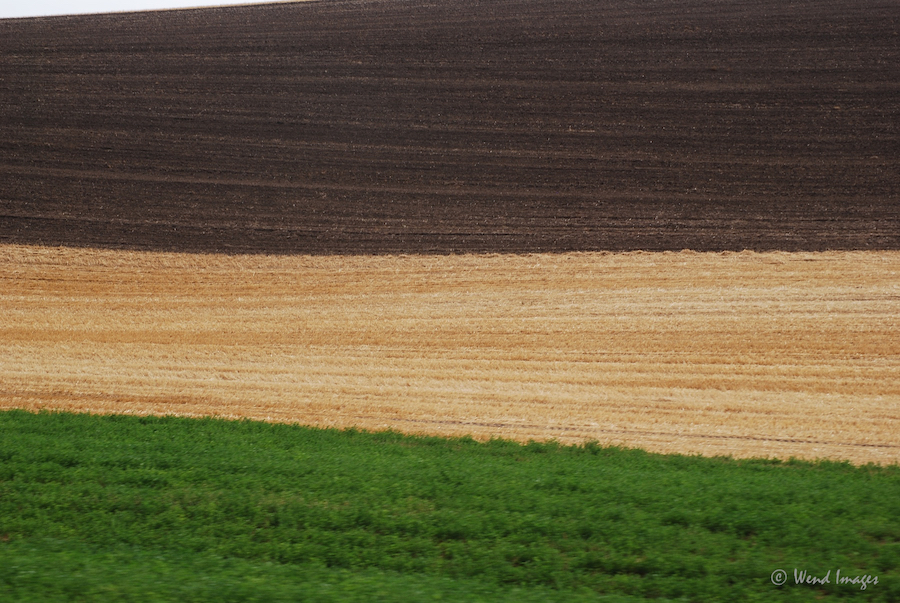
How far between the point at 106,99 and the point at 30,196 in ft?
12.8

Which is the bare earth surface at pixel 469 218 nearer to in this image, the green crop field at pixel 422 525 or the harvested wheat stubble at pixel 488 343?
the harvested wheat stubble at pixel 488 343

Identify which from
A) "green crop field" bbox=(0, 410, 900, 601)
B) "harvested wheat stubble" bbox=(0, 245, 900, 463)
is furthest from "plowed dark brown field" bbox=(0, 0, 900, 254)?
"green crop field" bbox=(0, 410, 900, 601)

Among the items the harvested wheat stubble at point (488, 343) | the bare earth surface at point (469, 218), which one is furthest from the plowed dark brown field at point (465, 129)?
the harvested wheat stubble at point (488, 343)

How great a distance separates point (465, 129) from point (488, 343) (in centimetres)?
762

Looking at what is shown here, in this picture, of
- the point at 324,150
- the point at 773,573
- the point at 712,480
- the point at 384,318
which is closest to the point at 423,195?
the point at 324,150

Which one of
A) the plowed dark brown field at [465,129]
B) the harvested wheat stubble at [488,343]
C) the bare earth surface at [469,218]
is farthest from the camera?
the plowed dark brown field at [465,129]

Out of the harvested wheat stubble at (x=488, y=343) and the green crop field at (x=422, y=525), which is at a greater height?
the harvested wheat stubble at (x=488, y=343)

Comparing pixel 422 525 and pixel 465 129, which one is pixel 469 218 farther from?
pixel 422 525

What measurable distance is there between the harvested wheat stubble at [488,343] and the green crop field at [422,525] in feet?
5.97

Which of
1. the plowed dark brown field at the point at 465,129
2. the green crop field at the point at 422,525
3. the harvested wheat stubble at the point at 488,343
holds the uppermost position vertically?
the plowed dark brown field at the point at 465,129

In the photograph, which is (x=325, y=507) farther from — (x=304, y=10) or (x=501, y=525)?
(x=304, y=10)

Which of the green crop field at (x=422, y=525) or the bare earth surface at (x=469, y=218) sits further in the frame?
the bare earth surface at (x=469, y=218)

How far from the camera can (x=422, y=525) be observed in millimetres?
5301

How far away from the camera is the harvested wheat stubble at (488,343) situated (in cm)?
895
